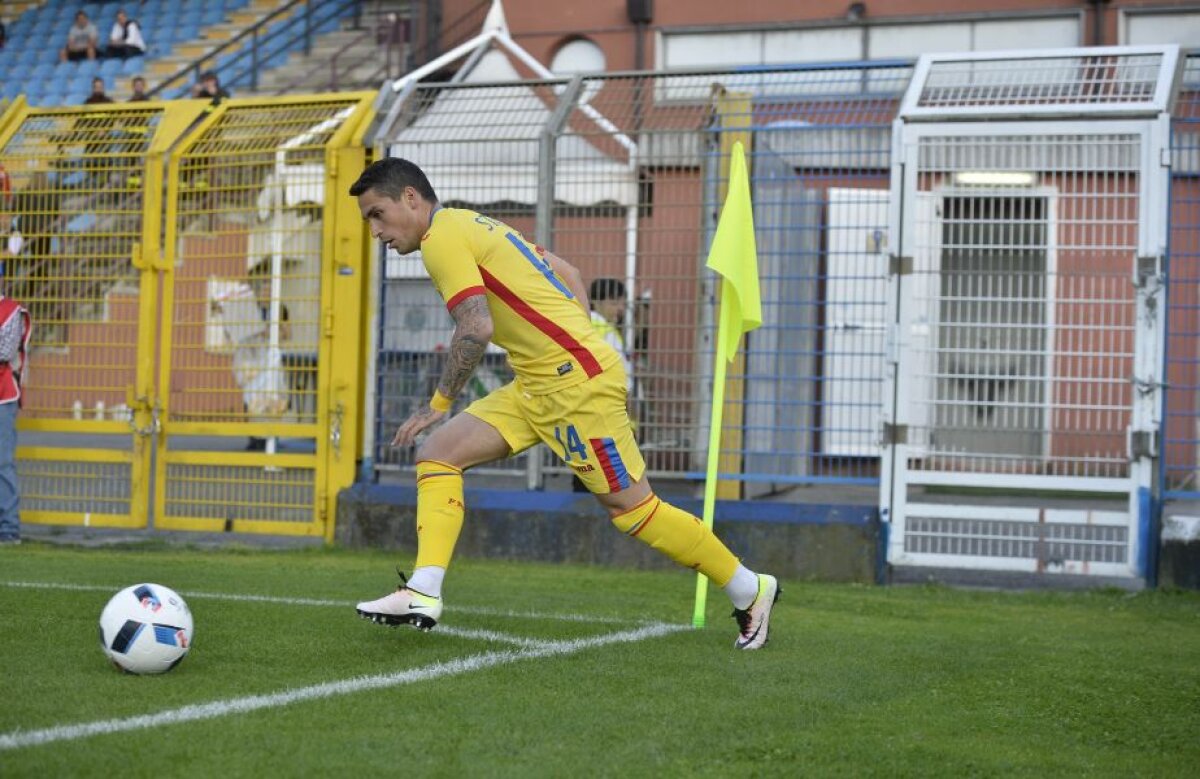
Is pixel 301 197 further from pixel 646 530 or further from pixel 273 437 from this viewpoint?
pixel 646 530

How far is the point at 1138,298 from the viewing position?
31.6 ft

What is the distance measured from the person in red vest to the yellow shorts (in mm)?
5817

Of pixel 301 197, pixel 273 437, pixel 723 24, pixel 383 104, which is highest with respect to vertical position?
pixel 723 24

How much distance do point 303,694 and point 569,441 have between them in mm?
1849

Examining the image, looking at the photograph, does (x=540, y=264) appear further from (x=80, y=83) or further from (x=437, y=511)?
(x=80, y=83)

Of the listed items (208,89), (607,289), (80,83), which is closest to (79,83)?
(80,83)

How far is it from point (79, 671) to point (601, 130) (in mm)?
6200

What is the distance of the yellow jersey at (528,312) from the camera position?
6.61 m

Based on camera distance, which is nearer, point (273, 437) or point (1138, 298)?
point (1138, 298)

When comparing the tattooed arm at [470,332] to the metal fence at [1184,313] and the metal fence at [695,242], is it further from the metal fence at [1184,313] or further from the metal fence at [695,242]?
the metal fence at [1184,313]

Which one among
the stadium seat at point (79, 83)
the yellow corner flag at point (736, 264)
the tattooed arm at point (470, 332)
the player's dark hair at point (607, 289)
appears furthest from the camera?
the stadium seat at point (79, 83)

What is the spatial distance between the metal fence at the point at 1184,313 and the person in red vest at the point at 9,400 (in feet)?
25.9

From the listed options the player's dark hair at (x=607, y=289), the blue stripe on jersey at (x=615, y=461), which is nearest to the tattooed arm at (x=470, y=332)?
the blue stripe on jersey at (x=615, y=461)

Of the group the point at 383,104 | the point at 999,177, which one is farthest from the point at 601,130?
the point at 999,177
